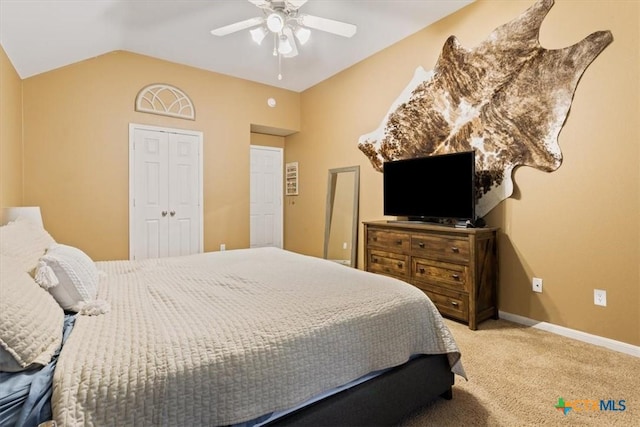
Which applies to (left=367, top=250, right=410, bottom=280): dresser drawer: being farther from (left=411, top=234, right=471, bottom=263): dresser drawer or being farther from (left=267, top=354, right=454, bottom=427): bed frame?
(left=267, top=354, right=454, bottom=427): bed frame

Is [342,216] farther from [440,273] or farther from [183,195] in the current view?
[183,195]

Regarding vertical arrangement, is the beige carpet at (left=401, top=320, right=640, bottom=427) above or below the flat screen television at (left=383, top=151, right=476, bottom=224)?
below

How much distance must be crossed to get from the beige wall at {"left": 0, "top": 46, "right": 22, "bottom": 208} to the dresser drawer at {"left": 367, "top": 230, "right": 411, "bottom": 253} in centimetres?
364

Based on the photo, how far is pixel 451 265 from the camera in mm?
2920

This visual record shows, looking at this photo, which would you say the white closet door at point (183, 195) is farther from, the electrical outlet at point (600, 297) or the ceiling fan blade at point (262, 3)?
the electrical outlet at point (600, 297)

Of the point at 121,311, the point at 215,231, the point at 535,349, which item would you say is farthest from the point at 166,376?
the point at 215,231

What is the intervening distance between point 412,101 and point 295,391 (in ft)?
11.6

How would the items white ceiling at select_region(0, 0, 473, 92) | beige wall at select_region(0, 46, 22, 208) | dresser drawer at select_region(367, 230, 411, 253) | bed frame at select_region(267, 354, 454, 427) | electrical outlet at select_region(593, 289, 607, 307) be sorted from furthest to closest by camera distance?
dresser drawer at select_region(367, 230, 411, 253)
beige wall at select_region(0, 46, 22, 208)
white ceiling at select_region(0, 0, 473, 92)
electrical outlet at select_region(593, 289, 607, 307)
bed frame at select_region(267, 354, 454, 427)

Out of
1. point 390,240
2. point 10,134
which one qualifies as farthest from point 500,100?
point 10,134

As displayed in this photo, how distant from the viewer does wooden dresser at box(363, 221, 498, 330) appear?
278 cm

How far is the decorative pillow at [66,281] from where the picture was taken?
53.7 inches

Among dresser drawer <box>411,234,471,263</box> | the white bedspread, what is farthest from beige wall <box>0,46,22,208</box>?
dresser drawer <box>411,234,471,263</box>

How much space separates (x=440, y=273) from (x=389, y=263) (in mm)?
623

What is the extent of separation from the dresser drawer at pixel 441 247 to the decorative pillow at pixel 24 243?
9.55 feet
